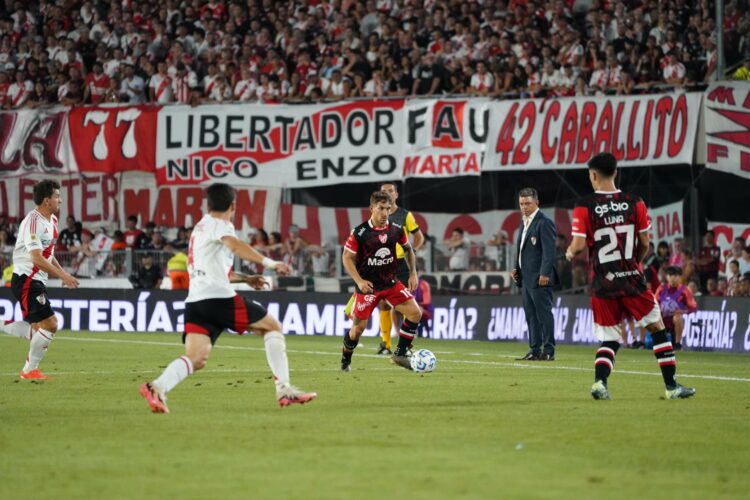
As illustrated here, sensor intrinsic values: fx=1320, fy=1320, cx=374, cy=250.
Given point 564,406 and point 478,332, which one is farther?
point 478,332

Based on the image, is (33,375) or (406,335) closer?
A: (33,375)

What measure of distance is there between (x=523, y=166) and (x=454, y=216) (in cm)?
456

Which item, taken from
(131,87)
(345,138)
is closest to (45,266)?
(345,138)

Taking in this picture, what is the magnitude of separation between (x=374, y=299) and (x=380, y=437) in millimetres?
6010

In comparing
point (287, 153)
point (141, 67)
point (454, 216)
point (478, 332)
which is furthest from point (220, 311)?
point (141, 67)

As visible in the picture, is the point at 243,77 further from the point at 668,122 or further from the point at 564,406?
the point at 564,406

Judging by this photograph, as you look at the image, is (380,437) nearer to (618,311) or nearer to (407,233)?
(618,311)

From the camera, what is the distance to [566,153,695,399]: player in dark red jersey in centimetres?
1204

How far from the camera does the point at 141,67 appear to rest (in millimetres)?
32375

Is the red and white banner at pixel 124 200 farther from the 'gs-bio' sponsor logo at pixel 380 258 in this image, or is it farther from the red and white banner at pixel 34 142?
the 'gs-bio' sponsor logo at pixel 380 258

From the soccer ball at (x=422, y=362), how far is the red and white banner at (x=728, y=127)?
36.1 feet

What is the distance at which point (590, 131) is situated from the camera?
2588 cm

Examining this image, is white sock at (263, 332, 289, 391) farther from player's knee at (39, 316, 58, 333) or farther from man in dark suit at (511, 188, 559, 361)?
man in dark suit at (511, 188, 559, 361)

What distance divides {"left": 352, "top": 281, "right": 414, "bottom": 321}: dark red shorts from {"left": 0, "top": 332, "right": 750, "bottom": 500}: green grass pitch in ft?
2.44
